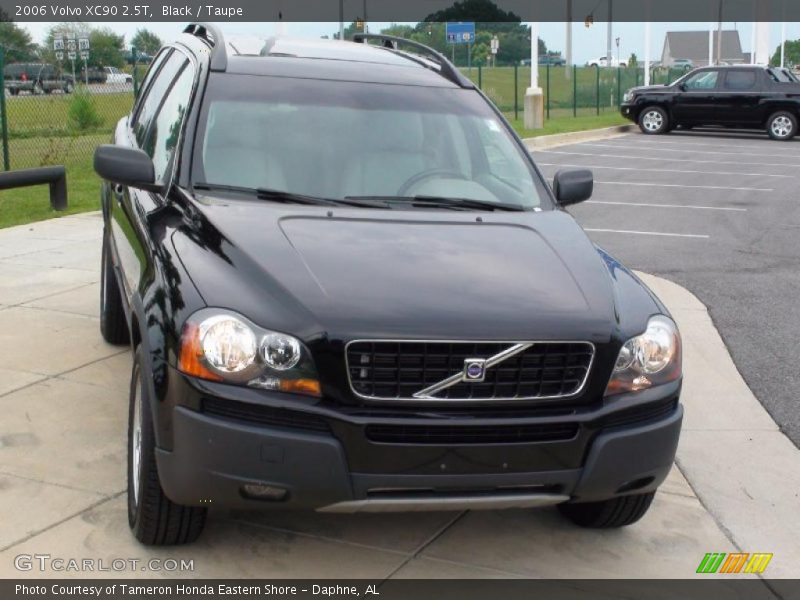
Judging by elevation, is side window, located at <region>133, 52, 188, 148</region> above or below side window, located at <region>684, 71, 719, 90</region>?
above

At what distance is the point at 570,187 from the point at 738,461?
1584mm

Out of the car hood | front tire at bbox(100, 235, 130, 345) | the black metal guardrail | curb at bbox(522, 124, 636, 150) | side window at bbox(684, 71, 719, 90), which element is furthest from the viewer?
side window at bbox(684, 71, 719, 90)

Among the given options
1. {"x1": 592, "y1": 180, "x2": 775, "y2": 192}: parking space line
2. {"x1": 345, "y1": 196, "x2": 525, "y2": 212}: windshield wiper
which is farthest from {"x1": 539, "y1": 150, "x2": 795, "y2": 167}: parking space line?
{"x1": 345, "y1": 196, "x2": 525, "y2": 212}: windshield wiper

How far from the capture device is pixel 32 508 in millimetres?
→ 4516

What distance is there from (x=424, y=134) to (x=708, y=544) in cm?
222

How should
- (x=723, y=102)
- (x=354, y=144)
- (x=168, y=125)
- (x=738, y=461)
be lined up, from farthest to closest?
1. (x=723, y=102)
2. (x=738, y=461)
3. (x=168, y=125)
4. (x=354, y=144)

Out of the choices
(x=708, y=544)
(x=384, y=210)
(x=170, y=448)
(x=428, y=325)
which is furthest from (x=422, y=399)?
(x=708, y=544)

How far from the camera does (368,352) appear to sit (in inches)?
145

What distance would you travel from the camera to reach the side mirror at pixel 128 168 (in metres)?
4.70

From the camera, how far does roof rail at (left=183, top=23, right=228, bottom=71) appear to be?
5289 millimetres

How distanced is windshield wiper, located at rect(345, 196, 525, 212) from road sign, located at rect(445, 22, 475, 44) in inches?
2456

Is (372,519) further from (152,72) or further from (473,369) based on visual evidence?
(152,72)

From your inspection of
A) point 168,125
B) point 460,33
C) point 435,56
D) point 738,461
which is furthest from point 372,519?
point 460,33

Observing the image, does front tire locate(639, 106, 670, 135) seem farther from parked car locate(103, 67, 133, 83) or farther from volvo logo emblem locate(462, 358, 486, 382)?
volvo logo emblem locate(462, 358, 486, 382)
